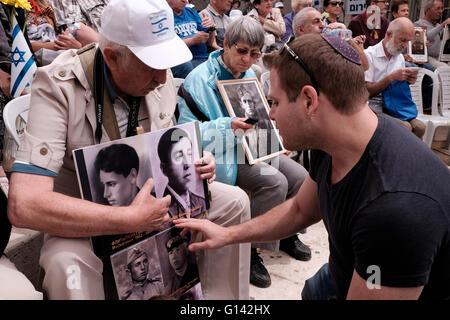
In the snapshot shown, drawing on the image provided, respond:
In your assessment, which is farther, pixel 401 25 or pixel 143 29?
pixel 401 25

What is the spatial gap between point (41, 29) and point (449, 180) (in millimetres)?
2879

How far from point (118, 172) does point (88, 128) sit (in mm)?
258

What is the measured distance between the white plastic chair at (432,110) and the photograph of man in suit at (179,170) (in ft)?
14.0

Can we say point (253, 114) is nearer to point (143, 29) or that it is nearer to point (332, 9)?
point (143, 29)

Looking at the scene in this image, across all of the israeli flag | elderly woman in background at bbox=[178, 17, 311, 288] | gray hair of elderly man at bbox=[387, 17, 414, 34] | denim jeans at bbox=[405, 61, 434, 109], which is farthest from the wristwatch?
denim jeans at bbox=[405, 61, 434, 109]

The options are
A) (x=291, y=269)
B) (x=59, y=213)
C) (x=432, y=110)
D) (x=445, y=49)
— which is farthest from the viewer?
(x=445, y=49)

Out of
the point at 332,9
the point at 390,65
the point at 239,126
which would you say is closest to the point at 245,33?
the point at 239,126

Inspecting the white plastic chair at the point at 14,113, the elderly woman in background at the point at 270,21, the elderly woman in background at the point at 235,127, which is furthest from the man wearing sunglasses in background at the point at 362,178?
the elderly woman in background at the point at 270,21

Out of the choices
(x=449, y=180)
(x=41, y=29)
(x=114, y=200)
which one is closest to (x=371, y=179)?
(x=449, y=180)

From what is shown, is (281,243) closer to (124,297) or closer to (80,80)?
(124,297)

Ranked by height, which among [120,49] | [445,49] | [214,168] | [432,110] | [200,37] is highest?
[120,49]

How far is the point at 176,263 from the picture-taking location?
1622 mm

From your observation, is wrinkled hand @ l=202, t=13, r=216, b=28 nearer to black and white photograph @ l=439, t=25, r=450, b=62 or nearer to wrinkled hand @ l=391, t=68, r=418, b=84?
wrinkled hand @ l=391, t=68, r=418, b=84

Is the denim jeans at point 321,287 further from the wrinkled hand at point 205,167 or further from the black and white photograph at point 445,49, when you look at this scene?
the black and white photograph at point 445,49
